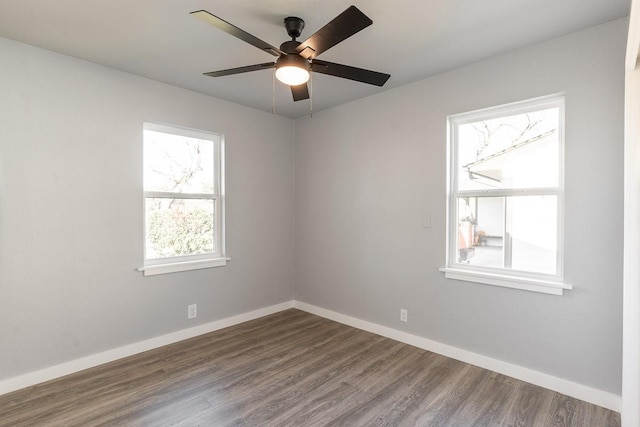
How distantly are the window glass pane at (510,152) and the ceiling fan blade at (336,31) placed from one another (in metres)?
1.77

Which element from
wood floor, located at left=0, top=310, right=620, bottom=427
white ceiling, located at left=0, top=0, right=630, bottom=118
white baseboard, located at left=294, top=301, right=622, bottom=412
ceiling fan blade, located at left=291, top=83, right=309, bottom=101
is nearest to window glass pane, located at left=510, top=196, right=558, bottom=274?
white baseboard, located at left=294, top=301, right=622, bottom=412

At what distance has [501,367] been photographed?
2.64m

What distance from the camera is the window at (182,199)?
3.20m

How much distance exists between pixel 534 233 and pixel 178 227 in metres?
3.34

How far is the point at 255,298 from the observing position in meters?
4.01

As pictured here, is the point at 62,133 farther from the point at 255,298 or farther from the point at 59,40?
the point at 255,298

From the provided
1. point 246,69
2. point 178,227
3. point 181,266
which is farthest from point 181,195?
point 246,69

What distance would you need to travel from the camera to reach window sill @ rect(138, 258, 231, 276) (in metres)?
3.09

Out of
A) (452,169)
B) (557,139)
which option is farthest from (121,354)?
(557,139)

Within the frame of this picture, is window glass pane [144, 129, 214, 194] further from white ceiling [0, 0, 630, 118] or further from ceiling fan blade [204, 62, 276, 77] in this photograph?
ceiling fan blade [204, 62, 276, 77]

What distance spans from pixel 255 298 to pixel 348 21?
3301mm

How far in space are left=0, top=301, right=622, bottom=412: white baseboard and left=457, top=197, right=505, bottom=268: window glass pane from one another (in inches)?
32.8

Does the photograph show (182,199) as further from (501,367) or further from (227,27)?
(501,367)

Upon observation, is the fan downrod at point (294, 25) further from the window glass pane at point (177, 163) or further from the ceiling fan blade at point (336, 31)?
the window glass pane at point (177, 163)
